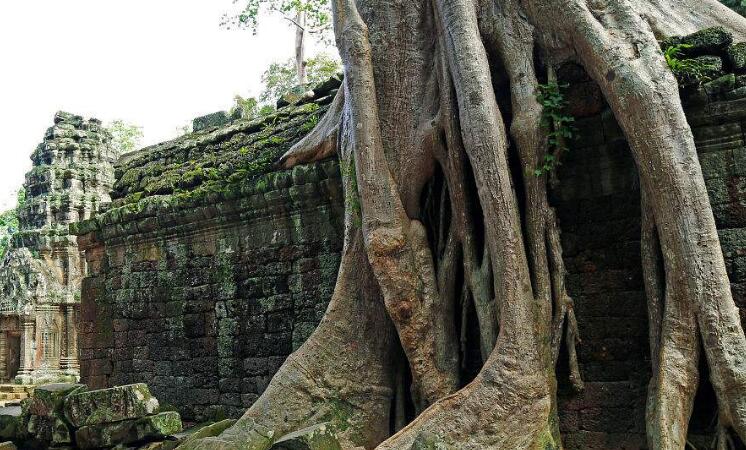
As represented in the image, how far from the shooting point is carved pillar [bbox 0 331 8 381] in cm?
1453

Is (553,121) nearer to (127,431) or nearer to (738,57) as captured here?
(738,57)

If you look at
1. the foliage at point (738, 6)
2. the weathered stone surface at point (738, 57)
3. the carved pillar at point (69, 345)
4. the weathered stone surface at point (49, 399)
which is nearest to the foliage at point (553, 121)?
the weathered stone surface at point (738, 57)

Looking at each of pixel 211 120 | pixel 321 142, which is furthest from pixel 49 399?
pixel 211 120

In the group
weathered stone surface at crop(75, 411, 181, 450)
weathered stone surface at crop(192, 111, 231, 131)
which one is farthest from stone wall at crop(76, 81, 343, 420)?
weathered stone surface at crop(75, 411, 181, 450)

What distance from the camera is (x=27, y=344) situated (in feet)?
46.3

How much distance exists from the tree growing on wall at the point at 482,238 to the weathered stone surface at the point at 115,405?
548 millimetres

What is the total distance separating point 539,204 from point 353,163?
122 centimetres

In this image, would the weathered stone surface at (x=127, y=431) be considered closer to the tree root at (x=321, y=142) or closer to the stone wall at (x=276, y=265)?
the stone wall at (x=276, y=265)

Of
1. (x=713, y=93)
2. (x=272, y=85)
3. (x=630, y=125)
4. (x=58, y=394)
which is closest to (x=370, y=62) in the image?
(x=630, y=125)

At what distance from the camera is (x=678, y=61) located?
388 cm

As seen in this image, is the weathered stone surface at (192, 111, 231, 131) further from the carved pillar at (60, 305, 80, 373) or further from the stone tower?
the carved pillar at (60, 305, 80, 373)

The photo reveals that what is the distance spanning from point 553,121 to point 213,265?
3354 millimetres

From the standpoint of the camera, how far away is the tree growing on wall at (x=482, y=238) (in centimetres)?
343

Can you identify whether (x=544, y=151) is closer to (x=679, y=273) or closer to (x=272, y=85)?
(x=679, y=273)
